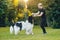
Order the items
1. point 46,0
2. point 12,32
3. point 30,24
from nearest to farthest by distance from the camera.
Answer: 1. point 30,24
2. point 12,32
3. point 46,0

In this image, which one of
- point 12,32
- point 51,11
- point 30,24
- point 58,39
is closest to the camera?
point 58,39

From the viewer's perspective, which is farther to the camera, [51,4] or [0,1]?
[51,4]

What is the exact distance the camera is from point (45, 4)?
116 ft

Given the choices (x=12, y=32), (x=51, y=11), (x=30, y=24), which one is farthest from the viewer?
(x=51, y=11)

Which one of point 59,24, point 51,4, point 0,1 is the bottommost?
point 59,24

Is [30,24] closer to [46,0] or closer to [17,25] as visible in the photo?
[17,25]

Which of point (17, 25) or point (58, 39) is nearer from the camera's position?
point (58, 39)

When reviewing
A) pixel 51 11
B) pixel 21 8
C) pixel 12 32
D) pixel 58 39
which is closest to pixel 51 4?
pixel 51 11

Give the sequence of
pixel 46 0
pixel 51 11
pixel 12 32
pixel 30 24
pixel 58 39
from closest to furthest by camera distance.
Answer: pixel 58 39, pixel 30 24, pixel 12 32, pixel 51 11, pixel 46 0

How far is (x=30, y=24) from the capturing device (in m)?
20.2

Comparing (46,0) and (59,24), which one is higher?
(46,0)

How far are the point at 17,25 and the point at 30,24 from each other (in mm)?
949

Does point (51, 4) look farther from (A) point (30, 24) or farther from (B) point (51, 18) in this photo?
(A) point (30, 24)

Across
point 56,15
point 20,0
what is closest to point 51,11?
point 56,15
